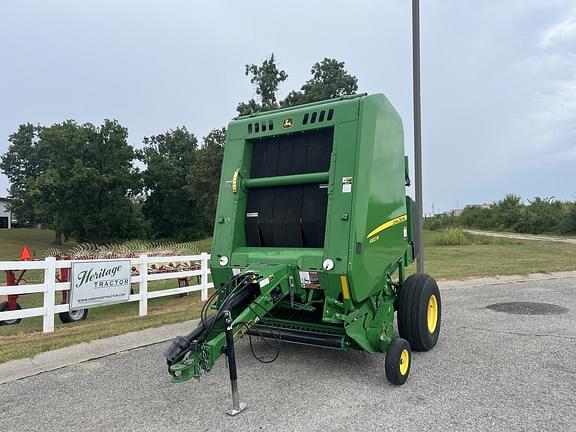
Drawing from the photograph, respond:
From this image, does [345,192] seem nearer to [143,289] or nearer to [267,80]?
[143,289]

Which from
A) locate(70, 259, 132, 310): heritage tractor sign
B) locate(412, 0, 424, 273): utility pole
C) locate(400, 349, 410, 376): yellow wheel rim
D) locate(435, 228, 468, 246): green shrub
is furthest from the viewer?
locate(435, 228, 468, 246): green shrub

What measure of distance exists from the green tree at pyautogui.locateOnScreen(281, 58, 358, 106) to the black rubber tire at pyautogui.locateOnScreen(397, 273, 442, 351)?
28.8m

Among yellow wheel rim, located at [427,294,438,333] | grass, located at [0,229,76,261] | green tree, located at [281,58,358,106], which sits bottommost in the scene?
grass, located at [0,229,76,261]

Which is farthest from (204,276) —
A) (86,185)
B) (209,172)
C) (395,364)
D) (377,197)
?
(86,185)

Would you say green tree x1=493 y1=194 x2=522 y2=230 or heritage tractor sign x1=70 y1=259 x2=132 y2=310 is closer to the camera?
heritage tractor sign x1=70 y1=259 x2=132 y2=310

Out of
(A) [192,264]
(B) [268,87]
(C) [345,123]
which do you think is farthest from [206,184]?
(C) [345,123]

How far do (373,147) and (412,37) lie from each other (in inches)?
247

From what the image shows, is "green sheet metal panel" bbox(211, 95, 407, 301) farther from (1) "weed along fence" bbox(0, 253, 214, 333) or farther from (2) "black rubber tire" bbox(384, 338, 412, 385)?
(1) "weed along fence" bbox(0, 253, 214, 333)

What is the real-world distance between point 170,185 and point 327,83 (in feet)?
93.1

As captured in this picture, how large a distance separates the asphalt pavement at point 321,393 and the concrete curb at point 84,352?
162 millimetres

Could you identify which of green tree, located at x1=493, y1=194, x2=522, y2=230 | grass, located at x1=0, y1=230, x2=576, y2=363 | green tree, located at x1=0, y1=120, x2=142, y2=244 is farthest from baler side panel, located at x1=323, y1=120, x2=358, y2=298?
green tree, located at x1=493, y1=194, x2=522, y2=230

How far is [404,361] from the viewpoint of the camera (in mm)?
4680

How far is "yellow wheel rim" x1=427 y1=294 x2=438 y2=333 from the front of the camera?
20.1ft

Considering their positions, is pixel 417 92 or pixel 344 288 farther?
pixel 417 92
